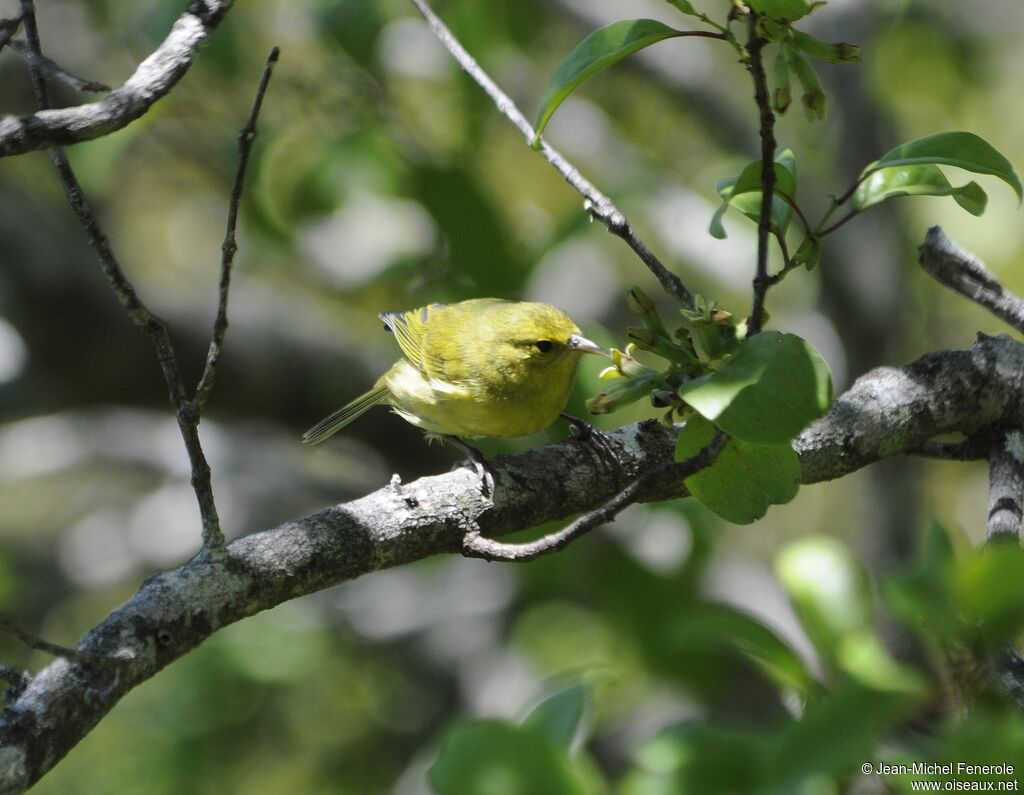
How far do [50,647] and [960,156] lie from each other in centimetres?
156

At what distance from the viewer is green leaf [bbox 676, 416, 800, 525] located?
180cm

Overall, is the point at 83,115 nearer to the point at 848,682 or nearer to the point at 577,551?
the point at 848,682

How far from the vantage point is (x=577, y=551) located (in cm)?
457

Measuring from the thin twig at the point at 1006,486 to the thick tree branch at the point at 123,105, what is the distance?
161cm

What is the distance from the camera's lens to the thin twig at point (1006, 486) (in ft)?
6.64

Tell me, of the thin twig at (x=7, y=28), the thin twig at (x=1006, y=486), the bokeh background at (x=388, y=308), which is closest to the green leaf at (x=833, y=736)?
the thin twig at (x=1006, y=486)

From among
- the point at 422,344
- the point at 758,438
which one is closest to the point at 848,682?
the point at 758,438

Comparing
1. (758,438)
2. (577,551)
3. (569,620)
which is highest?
(758,438)

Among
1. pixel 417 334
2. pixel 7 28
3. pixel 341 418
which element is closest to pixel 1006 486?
pixel 7 28

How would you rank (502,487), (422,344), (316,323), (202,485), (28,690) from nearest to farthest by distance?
(28,690), (202,485), (502,487), (422,344), (316,323)

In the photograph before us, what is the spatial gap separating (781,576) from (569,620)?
4138mm

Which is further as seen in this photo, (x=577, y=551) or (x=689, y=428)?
(x=577, y=551)

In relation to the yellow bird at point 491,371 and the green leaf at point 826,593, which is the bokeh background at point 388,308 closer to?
the yellow bird at point 491,371

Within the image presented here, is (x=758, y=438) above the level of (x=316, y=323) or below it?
above
